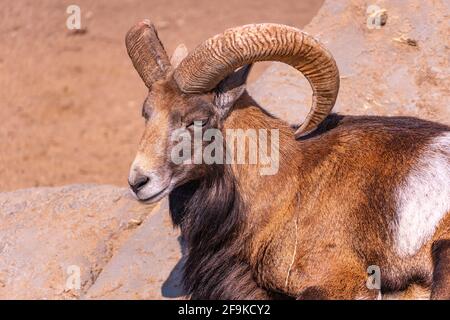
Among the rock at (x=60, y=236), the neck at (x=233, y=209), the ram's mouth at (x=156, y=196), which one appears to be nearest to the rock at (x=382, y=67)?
the rock at (x=60, y=236)

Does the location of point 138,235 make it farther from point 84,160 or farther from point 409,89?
point 84,160

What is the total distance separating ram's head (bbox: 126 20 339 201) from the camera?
948 centimetres

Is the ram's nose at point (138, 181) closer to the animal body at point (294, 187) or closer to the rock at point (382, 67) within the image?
the animal body at point (294, 187)

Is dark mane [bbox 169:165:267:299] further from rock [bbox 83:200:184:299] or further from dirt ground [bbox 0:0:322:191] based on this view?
dirt ground [bbox 0:0:322:191]

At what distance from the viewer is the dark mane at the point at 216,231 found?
9961 millimetres

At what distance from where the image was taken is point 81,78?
20094 millimetres

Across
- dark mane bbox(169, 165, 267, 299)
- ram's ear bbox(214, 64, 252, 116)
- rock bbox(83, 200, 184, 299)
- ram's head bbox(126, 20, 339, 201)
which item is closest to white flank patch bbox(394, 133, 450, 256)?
ram's head bbox(126, 20, 339, 201)

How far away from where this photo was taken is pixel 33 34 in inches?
852

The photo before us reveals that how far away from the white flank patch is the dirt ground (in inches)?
306

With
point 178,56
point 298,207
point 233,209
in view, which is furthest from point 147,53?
point 298,207

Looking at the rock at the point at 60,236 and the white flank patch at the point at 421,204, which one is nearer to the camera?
the white flank patch at the point at 421,204

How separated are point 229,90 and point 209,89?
0.65 feet

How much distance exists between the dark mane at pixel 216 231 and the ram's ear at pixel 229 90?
54 centimetres

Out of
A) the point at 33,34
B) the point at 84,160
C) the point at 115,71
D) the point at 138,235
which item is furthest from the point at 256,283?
the point at 33,34
